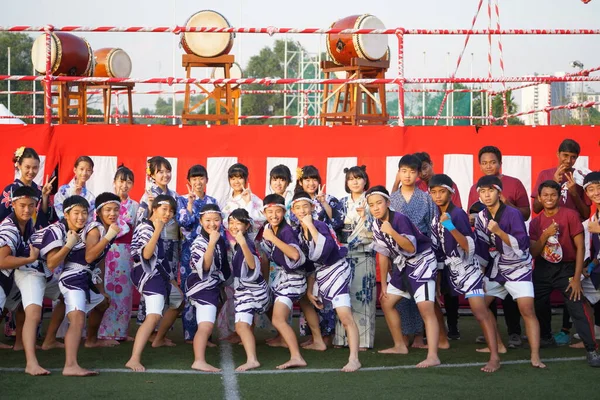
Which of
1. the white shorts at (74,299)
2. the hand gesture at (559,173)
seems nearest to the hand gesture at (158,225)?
the white shorts at (74,299)

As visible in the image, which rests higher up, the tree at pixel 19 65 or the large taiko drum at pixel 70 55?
the tree at pixel 19 65

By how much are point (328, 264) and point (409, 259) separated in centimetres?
61

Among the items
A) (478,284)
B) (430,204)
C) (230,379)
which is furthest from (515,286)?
(230,379)

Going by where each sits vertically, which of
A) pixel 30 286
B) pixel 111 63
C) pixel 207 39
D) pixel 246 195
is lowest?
pixel 30 286

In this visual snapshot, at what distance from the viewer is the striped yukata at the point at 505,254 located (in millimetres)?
6023

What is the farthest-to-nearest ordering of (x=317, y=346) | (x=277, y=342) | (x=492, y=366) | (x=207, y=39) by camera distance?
(x=207, y=39) → (x=277, y=342) → (x=317, y=346) → (x=492, y=366)

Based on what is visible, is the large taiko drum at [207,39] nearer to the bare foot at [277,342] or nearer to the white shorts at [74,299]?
the bare foot at [277,342]

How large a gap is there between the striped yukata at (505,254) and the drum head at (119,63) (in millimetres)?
8107

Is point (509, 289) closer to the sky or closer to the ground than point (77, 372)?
closer to the sky

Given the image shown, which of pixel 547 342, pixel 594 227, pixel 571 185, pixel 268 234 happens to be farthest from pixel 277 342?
pixel 571 185

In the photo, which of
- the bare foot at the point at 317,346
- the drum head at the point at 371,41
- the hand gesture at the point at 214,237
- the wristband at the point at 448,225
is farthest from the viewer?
the drum head at the point at 371,41

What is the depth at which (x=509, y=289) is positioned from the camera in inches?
241

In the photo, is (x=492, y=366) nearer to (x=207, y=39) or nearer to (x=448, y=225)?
(x=448, y=225)

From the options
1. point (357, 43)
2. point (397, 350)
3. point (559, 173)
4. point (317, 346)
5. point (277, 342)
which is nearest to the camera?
point (397, 350)
